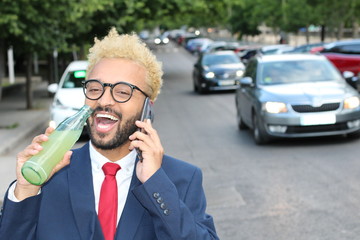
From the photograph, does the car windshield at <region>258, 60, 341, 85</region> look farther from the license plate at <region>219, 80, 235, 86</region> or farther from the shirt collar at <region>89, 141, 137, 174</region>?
the license plate at <region>219, 80, 235, 86</region>

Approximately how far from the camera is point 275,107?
11641mm

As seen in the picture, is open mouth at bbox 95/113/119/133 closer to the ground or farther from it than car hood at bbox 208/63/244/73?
farther from it

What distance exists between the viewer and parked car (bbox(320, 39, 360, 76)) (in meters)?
22.3

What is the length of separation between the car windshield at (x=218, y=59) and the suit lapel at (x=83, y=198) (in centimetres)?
2373

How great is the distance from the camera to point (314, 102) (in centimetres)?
1148

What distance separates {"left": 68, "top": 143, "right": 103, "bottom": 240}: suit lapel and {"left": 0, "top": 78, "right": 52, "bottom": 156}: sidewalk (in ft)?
33.2

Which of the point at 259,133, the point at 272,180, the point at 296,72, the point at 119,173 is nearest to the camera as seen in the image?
the point at 119,173

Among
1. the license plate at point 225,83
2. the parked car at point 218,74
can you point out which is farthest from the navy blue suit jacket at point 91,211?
the license plate at point 225,83

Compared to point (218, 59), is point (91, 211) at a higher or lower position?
higher

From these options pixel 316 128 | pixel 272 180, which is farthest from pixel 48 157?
pixel 316 128

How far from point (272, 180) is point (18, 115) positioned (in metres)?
11.3

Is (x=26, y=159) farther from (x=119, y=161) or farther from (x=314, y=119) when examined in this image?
(x=314, y=119)

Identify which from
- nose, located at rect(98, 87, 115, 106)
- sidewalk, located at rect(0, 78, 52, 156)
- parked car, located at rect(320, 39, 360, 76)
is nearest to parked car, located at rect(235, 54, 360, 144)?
sidewalk, located at rect(0, 78, 52, 156)

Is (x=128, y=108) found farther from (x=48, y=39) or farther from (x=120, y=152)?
(x=48, y=39)
